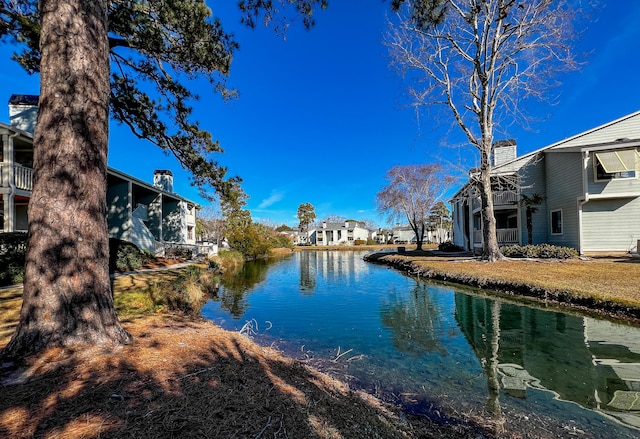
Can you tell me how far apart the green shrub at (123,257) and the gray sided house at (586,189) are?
19094mm

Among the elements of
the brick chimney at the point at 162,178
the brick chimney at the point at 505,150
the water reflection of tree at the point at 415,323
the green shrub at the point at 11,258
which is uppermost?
the brick chimney at the point at 505,150

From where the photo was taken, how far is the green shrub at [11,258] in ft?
28.7

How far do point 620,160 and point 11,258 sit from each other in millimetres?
24366

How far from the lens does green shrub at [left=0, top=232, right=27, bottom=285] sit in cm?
874

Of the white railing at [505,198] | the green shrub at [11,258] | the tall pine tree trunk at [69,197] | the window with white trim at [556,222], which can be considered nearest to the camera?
the tall pine tree trunk at [69,197]

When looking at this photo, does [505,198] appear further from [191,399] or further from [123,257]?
[123,257]

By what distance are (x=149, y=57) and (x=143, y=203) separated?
14.8 meters

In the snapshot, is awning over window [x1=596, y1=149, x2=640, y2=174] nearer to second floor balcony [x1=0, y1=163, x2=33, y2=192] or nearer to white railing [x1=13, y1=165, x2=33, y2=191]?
second floor balcony [x1=0, y1=163, x2=33, y2=192]

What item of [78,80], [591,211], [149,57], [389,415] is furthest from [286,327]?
[591,211]

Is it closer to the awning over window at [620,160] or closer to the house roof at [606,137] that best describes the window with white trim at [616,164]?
the awning over window at [620,160]

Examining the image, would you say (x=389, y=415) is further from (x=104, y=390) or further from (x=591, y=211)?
(x=591, y=211)

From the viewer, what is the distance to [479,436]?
3045mm

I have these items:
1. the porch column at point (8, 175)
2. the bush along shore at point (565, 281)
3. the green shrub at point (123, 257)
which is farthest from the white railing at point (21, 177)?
the bush along shore at point (565, 281)

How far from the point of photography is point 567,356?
5117 millimetres
